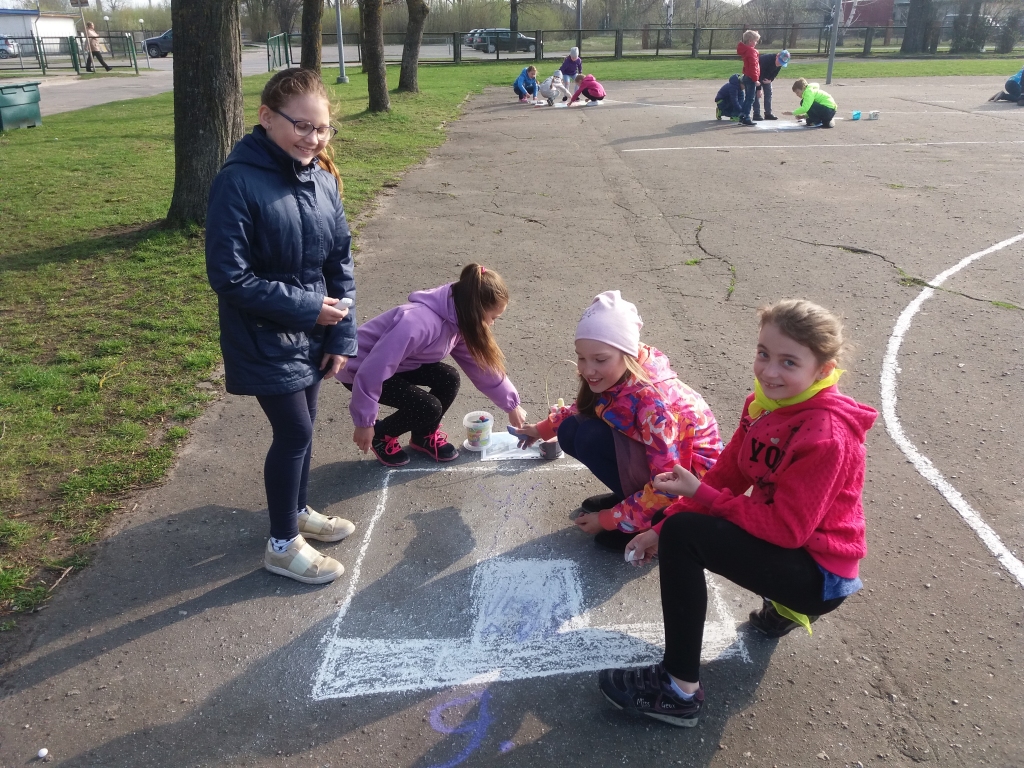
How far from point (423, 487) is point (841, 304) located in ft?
12.5

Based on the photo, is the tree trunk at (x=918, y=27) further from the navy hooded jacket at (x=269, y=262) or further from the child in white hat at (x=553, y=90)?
the navy hooded jacket at (x=269, y=262)

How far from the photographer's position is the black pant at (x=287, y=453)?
2.83 metres

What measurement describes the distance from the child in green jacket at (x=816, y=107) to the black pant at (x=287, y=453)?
45.6ft

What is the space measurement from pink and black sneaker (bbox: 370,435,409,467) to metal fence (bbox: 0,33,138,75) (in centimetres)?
3200

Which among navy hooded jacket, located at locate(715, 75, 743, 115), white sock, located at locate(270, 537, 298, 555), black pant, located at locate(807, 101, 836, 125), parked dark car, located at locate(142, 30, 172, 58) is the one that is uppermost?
parked dark car, located at locate(142, 30, 172, 58)

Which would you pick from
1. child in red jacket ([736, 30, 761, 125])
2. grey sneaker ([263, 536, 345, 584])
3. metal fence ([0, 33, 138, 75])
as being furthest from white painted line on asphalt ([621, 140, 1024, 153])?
metal fence ([0, 33, 138, 75])

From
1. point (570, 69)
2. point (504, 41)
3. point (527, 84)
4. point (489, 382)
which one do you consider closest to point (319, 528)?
point (489, 382)

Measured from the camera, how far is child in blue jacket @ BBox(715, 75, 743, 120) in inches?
602

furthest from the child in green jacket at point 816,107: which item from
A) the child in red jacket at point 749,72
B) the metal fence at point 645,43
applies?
the metal fence at point 645,43

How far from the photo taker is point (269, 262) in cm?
270

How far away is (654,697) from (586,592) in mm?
645

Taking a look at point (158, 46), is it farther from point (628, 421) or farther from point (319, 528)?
point (628, 421)

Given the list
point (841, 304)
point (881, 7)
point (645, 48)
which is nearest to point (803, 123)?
point (841, 304)

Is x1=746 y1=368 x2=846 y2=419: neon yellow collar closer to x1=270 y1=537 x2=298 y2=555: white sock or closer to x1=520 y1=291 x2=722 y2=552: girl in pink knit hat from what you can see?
x1=520 y1=291 x2=722 y2=552: girl in pink knit hat
